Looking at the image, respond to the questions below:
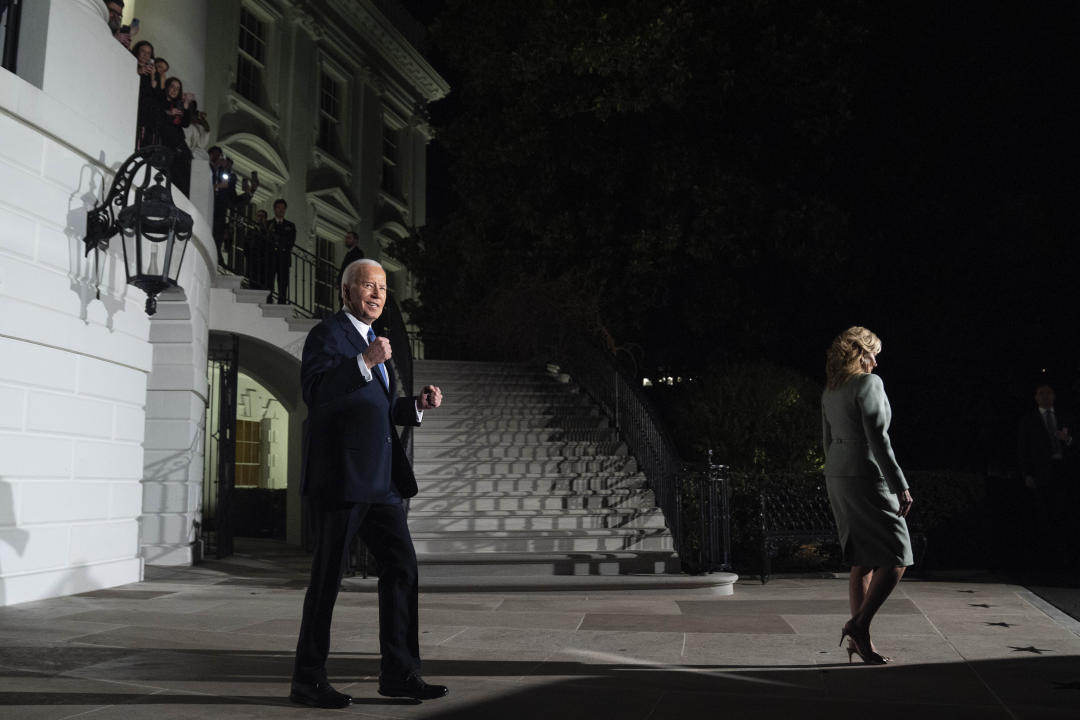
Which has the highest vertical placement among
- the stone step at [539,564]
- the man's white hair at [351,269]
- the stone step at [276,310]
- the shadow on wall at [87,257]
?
the stone step at [276,310]

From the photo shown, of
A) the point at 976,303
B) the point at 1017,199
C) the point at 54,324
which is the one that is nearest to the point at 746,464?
the point at 976,303

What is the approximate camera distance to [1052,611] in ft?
27.6

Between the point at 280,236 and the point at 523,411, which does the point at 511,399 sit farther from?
the point at 280,236

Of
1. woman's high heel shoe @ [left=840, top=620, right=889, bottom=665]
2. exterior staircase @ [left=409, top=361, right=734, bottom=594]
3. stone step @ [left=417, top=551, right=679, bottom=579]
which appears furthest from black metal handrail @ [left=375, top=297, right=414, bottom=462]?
woman's high heel shoe @ [left=840, top=620, right=889, bottom=665]

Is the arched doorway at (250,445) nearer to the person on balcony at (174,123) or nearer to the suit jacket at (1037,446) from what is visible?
the person on balcony at (174,123)

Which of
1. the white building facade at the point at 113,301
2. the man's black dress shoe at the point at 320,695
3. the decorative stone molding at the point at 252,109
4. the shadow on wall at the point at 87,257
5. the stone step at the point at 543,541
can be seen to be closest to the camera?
the man's black dress shoe at the point at 320,695

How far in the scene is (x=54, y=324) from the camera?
335 inches

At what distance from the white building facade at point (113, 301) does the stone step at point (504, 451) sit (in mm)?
2679

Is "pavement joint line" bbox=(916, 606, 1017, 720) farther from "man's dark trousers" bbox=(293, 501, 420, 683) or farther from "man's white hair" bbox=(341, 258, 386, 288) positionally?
"man's white hair" bbox=(341, 258, 386, 288)

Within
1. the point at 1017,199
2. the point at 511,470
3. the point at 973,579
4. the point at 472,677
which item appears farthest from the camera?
the point at 1017,199

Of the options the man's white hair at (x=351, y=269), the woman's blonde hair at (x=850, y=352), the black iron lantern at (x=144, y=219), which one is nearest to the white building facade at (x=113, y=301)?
the black iron lantern at (x=144, y=219)

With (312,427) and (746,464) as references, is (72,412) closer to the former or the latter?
(312,427)

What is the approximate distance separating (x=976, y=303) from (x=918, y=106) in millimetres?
3523

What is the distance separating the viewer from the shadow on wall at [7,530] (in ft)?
26.0
